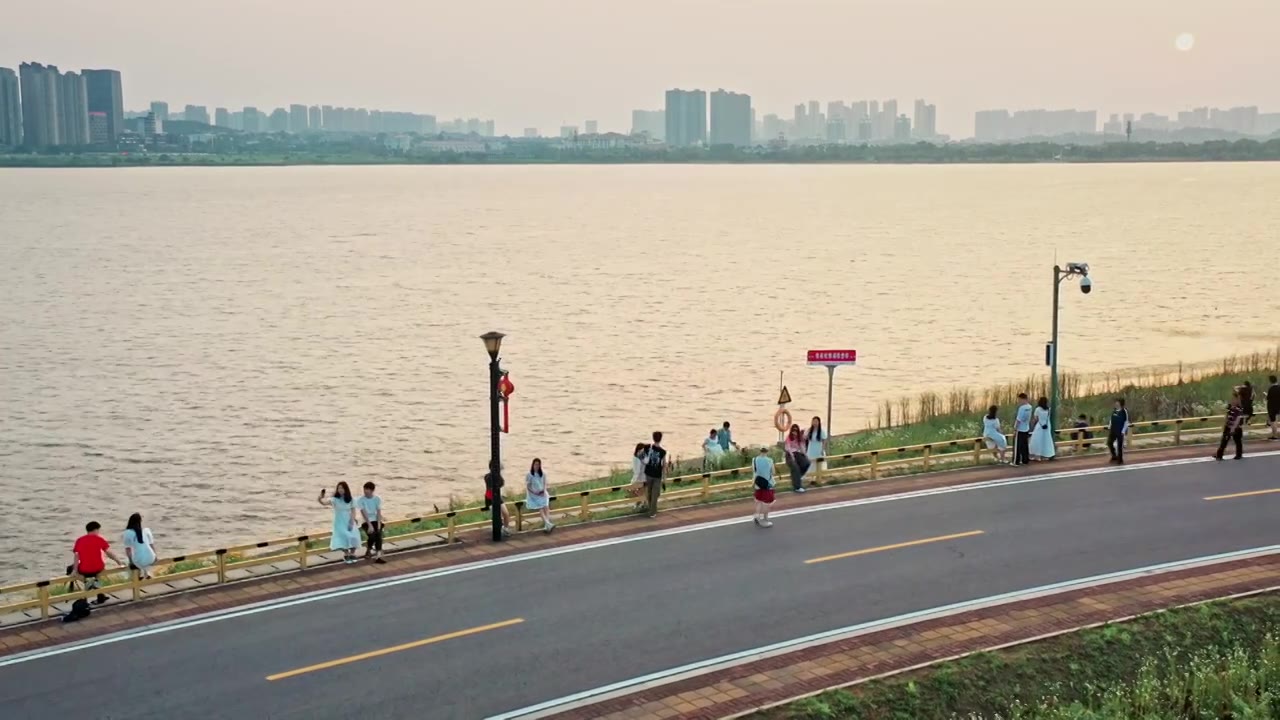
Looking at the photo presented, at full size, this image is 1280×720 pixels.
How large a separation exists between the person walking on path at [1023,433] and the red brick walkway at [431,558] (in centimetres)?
38

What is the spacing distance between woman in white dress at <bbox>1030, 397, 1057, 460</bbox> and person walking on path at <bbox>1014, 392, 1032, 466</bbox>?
16cm

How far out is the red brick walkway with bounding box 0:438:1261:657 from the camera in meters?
18.3

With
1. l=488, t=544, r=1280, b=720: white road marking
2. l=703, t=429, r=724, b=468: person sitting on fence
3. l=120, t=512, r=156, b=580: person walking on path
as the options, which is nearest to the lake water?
l=703, t=429, r=724, b=468: person sitting on fence

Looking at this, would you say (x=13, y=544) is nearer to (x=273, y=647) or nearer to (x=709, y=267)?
(x=273, y=647)

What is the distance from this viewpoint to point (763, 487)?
22969 mm

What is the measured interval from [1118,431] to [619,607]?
45.6 feet

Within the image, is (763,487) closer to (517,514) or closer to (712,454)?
(517,514)

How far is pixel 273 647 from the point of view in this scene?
17500 mm

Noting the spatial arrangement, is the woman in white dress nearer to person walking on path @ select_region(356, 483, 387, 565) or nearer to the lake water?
person walking on path @ select_region(356, 483, 387, 565)

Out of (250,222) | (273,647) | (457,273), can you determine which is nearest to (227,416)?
(273,647)

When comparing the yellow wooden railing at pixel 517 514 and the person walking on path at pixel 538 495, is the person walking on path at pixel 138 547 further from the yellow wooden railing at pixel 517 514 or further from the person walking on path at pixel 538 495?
the person walking on path at pixel 538 495

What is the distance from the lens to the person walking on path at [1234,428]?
27672 mm

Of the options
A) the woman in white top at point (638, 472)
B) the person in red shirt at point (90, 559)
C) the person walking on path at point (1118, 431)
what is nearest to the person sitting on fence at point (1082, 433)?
the person walking on path at point (1118, 431)

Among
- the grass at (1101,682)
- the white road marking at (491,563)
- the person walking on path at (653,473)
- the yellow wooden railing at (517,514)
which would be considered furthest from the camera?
the person walking on path at (653,473)
